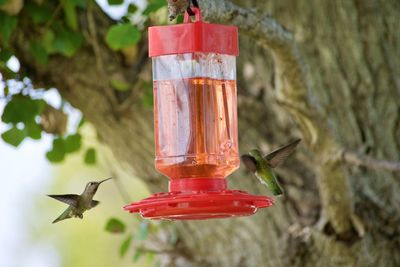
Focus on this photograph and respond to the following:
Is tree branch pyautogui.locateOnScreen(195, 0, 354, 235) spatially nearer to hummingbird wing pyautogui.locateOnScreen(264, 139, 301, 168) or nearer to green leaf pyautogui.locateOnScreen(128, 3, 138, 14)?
hummingbird wing pyautogui.locateOnScreen(264, 139, 301, 168)

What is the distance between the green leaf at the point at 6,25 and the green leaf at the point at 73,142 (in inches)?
31.0

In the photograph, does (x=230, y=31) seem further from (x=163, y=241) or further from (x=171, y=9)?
(x=163, y=241)

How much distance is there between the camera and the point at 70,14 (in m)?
5.18

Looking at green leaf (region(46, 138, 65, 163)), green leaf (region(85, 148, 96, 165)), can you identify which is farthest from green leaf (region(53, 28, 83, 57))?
green leaf (region(85, 148, 96, 165))

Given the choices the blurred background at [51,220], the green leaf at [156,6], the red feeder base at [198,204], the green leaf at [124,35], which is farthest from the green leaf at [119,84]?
the blurred background at [51,220]

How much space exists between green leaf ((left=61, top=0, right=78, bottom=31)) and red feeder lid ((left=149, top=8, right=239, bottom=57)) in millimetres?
1475

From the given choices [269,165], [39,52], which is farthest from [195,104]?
[39,52]

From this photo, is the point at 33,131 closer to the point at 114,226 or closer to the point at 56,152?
the point at 56,152

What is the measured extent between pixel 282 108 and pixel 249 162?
1179 mm

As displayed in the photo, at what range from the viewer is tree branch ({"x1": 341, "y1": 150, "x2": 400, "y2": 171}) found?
175 inches

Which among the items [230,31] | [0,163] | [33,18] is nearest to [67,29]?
[33,18]

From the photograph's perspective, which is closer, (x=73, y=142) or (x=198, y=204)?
(x=198, y=204)

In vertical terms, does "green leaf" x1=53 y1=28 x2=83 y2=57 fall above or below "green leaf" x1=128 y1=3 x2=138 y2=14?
below

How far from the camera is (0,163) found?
1473 cm
